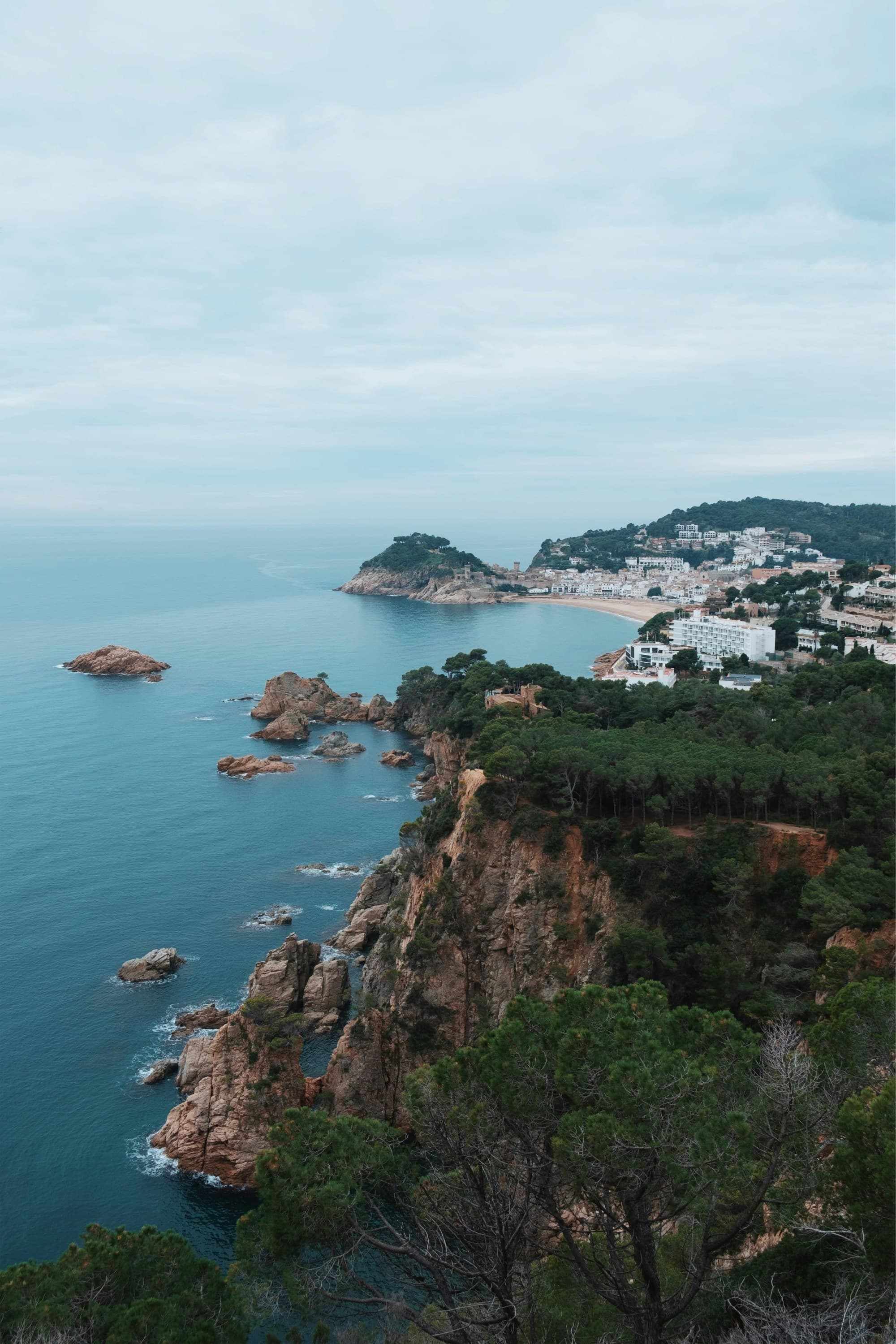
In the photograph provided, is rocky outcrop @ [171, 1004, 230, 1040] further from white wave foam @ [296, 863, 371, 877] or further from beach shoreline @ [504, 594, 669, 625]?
beach shoreline @ [504, 594, 669, 625]

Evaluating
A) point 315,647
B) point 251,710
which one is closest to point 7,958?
point 251,710

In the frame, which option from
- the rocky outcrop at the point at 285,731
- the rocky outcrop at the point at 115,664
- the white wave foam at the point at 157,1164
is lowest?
the white wave foam at the point at 157,1164

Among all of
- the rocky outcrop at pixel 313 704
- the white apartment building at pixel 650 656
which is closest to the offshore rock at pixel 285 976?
the rocky outcrop at pixel 313 704

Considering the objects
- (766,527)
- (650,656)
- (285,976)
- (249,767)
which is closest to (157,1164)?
(285,976)

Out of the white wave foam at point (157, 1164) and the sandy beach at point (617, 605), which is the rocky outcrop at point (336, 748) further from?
the sandy beach at point (617, 605)

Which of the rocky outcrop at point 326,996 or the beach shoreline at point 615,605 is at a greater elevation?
the beach shoreline at point 615,605

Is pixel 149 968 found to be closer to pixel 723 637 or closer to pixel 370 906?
pixel 370 906

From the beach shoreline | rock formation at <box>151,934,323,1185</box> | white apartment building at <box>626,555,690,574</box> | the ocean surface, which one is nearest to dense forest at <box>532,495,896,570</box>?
white apartment building at <box>626,555,690,574</box>
